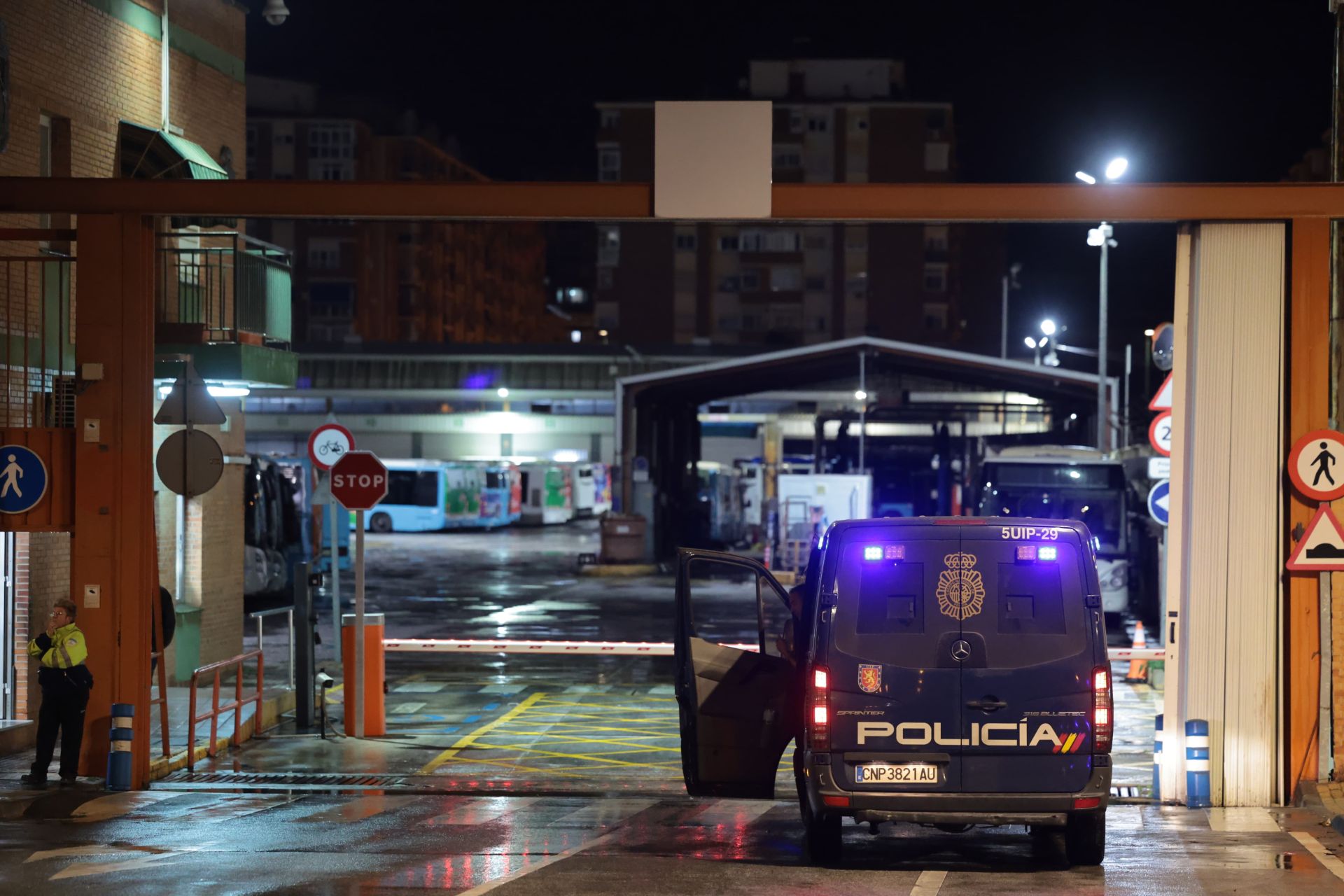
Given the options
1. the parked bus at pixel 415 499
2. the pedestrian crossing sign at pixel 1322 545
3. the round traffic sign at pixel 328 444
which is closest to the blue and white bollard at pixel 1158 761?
the pedestrian crossing sign at pixel 1322 545

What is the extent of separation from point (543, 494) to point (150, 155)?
5033 cm

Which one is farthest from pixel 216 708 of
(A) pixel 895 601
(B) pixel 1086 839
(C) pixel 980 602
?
(B) pixel 1086 839

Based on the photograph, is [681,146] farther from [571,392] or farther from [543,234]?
[543,234]

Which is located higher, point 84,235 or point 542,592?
point 84,235

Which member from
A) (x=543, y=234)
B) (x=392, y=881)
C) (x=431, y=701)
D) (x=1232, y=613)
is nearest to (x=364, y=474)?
(x=431, y=701)

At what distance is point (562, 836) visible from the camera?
10.1 meters

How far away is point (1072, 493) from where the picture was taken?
1195 inches

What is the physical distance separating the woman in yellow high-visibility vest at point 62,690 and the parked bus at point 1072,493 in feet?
67.7

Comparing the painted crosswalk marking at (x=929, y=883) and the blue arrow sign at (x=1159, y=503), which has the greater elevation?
the blue arrow sign at (x=1159, y=503)

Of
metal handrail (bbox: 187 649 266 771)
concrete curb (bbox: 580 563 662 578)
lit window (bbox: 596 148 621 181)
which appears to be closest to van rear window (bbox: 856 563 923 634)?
metal handrail (bbox: 187 649 266 771)

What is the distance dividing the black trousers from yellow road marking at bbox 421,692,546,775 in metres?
2.75

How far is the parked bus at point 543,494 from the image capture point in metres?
66.6

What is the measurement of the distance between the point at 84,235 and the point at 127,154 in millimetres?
5424

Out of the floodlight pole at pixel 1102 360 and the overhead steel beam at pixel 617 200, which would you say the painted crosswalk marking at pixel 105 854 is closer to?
the overhead steel beam at pixel 617 200
